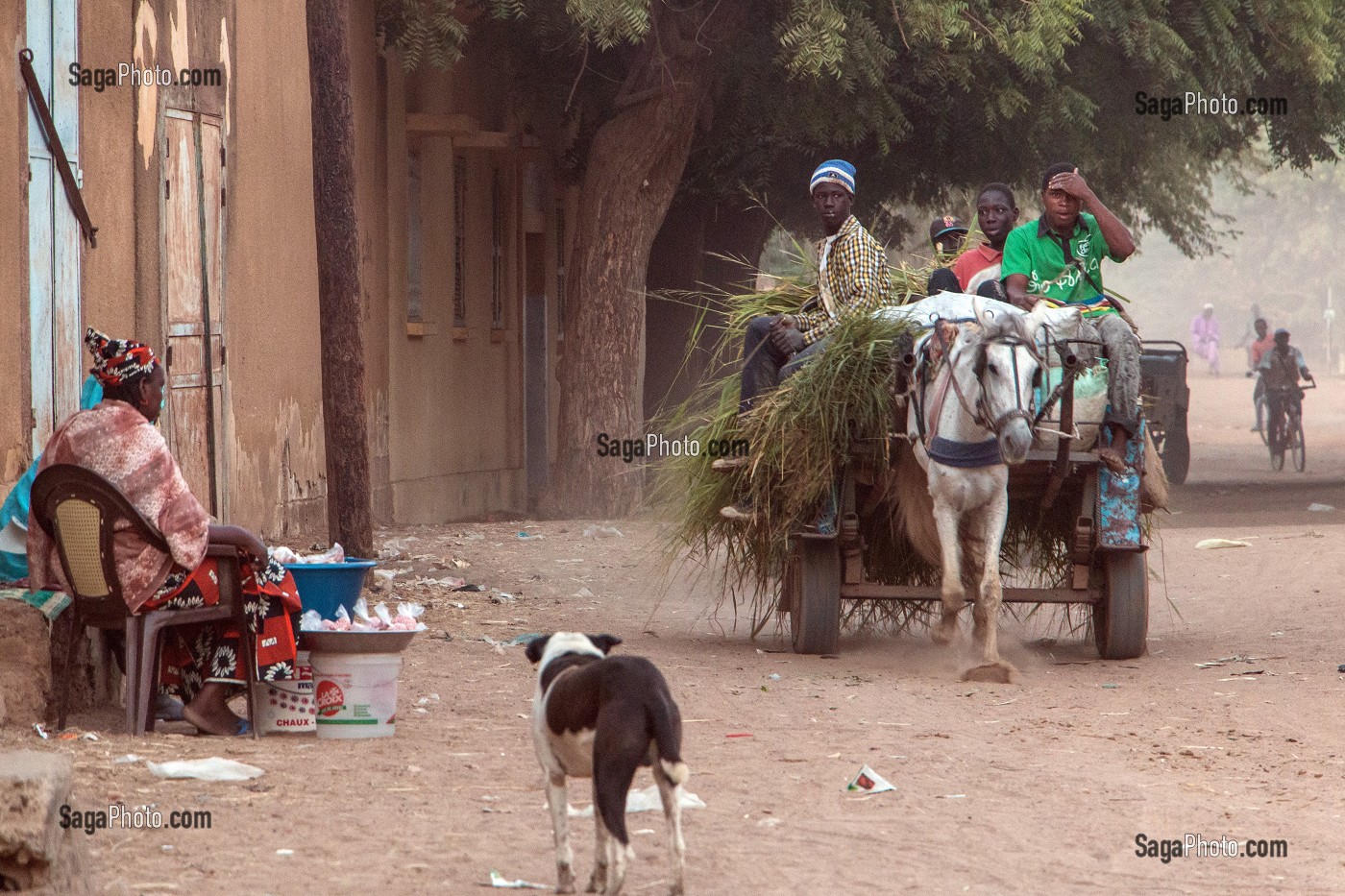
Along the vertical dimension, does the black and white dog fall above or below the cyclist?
below

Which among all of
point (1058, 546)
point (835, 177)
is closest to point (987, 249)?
point (835, 177)

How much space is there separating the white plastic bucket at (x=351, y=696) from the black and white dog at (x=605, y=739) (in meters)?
1.88

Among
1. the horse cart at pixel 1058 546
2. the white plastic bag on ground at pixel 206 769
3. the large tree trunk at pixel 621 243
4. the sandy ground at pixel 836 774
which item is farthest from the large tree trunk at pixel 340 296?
the large tree trunk at pixel 621 243

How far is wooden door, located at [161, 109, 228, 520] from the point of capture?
36.0 feet

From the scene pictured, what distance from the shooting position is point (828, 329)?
29.9 ft

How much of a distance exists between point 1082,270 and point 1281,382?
1754cm

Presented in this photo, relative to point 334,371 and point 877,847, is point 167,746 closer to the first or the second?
point 877,847

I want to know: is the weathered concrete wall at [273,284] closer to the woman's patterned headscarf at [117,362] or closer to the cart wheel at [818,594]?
the cart wheel at [818,594]

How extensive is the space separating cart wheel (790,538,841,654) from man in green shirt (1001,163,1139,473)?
1.43m

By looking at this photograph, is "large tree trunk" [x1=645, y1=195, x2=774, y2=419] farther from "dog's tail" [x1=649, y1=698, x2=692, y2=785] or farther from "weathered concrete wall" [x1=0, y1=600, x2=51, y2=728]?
"dog's tail" [x1=649, y1=698, x2=692, y2=785]

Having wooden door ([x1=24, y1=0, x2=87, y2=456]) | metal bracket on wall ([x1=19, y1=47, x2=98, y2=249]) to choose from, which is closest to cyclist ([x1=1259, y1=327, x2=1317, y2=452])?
metal bracket on wall ([x1=19, y1=47, x2=98, y2=249])

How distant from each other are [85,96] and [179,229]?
1553 mm

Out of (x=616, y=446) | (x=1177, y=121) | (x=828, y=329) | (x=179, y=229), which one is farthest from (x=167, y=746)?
(x=1177, y=121)

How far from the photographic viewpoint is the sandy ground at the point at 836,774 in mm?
5039
